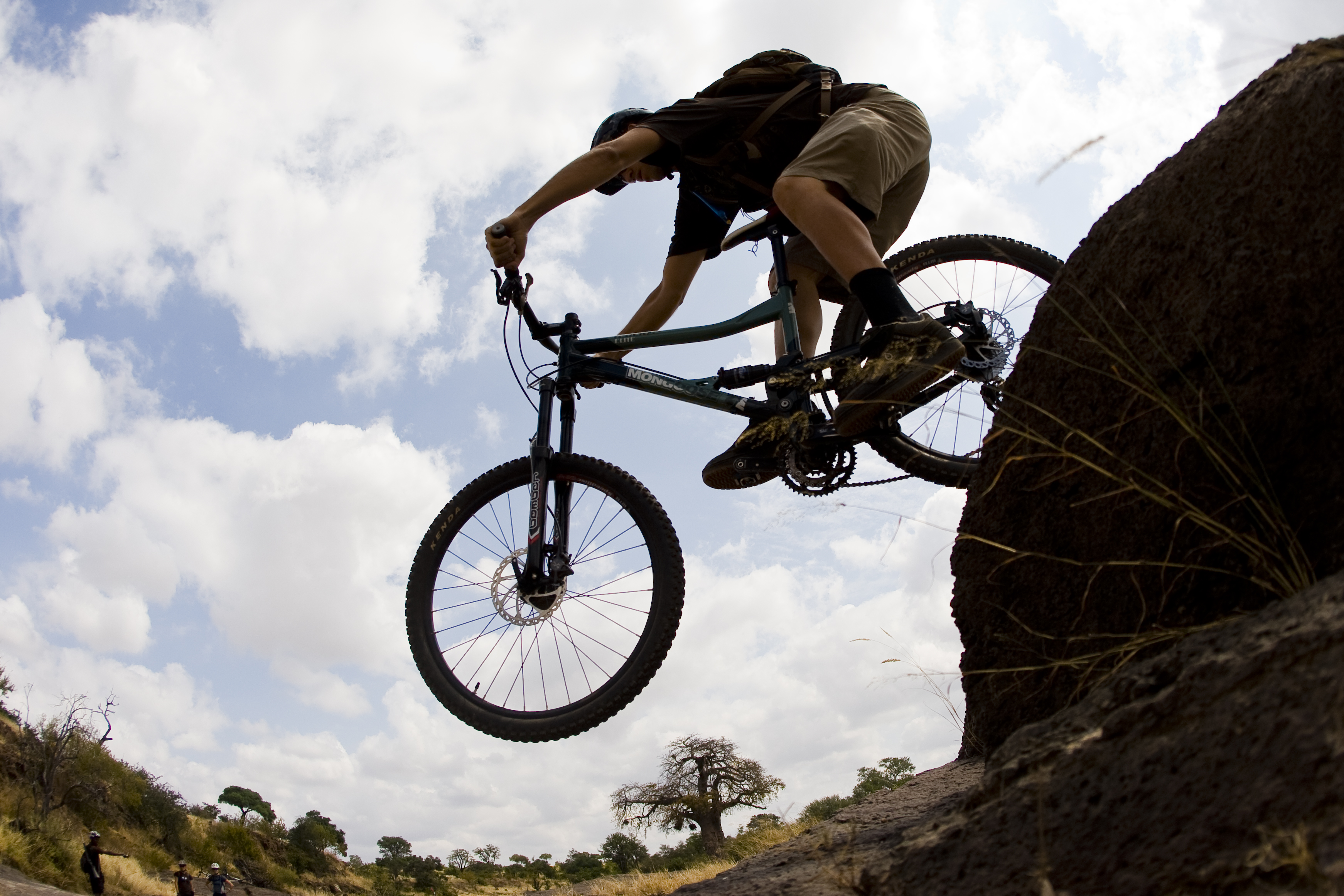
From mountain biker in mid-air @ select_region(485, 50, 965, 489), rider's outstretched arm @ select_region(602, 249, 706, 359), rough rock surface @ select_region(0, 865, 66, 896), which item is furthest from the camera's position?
rough rock surface @ select_region(0, 865, 66, 896)

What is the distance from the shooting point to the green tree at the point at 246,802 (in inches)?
1261

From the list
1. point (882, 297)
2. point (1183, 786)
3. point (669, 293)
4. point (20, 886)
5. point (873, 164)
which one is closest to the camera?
point (1183, 786)

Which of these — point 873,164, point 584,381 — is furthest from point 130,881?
point 873,164

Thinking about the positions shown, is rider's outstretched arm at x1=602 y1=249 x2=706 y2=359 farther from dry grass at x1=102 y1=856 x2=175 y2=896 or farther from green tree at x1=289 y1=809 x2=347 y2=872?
green tree at x1=289 y1=809 x2=347 y2=872

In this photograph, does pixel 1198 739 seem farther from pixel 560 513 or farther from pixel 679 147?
pixel 679 147

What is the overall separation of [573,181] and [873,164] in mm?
1187

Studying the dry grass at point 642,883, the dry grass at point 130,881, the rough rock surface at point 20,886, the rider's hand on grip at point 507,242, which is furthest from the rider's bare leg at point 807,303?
the dry grass at point 130,881

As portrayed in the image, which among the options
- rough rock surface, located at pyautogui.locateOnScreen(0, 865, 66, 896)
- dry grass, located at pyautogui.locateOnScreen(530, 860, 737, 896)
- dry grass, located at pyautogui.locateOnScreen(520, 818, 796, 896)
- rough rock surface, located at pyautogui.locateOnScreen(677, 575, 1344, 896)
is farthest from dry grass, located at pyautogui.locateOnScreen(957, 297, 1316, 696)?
rough rock surface, located at pyautogui.locateOnScreen(0, 865, 66, 896)

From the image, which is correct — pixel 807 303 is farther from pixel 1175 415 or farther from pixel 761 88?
pixel 1175 415

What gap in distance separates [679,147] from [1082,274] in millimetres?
1913

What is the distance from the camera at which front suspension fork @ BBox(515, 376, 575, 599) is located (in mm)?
3480

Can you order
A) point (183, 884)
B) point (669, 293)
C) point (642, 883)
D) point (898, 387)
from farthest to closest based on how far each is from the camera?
1. point (183, 884)
2. point (642, 883)
3. point (669, 293)
4. point (898, 387)

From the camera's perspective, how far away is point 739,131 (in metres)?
3.62

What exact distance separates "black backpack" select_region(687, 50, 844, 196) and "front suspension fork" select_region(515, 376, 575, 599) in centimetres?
117
